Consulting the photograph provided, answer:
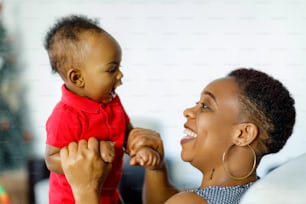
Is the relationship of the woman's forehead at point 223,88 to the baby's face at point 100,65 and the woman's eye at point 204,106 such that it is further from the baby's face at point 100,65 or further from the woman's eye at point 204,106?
the baby's face at point 100,65

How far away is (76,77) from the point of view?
658 millimetres

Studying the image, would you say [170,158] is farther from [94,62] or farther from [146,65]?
[94,62]

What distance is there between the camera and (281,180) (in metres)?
0.50

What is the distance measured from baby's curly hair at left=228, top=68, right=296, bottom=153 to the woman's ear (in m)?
0.01

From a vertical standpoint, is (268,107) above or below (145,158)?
above

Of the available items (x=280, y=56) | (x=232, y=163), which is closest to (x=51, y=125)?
(x=232, y=163)

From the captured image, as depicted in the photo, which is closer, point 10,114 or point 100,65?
point 100,65

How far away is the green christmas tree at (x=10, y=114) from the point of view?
2.91 ft

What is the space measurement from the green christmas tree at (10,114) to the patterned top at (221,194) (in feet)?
1.34

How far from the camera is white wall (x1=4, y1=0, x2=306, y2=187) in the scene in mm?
1029

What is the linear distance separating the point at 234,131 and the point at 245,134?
0.05ft

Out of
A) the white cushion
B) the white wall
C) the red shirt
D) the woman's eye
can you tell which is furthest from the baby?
the white wall

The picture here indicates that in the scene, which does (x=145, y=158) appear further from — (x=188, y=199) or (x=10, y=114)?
(x=10, y=114)

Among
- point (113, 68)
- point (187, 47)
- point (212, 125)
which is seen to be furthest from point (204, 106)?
point (187, 47)
